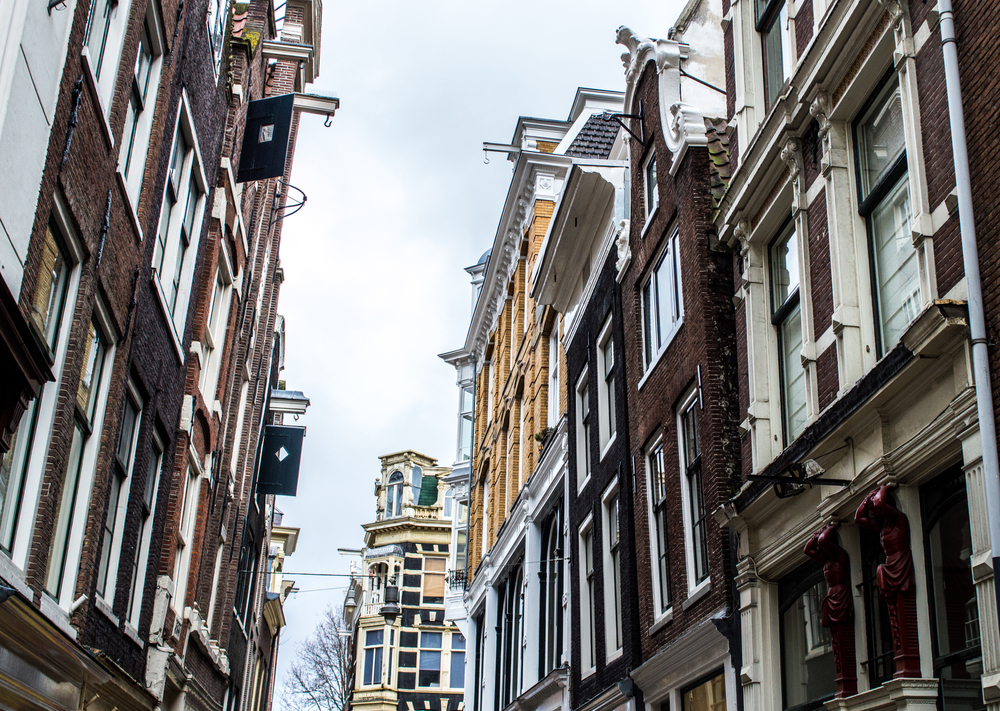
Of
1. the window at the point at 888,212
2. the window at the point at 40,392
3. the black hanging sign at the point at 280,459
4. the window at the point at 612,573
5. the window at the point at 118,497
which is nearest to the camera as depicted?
the window at the point at 888,212

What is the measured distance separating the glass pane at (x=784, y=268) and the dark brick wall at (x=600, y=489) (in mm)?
5136

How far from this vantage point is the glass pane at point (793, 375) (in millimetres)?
10977

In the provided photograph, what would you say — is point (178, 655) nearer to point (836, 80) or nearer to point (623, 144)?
point (623, 144)

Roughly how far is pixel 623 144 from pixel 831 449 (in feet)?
39.9

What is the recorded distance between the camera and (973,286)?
24.0 feet

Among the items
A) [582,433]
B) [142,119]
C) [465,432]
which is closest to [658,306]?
[582,433]

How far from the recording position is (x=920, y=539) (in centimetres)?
802

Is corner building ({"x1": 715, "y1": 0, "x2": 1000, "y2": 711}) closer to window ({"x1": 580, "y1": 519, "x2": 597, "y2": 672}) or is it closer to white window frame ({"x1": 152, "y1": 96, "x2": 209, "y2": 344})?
window ({"x1": 580, "y1": 519, "x2": 597, "y2": 672})

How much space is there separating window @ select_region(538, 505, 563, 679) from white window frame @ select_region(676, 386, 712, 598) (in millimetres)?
8386

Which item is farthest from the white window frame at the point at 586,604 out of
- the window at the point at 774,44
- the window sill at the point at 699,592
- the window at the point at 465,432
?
the window at the point at 465,432

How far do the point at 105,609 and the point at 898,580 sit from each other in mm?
9354

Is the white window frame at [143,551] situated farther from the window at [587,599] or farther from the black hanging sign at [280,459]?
the black hanging sign at [280,459]

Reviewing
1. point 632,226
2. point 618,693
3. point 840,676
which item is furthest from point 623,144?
point 840,676

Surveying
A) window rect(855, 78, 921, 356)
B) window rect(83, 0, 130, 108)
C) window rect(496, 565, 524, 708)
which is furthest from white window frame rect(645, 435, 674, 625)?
window rect(496, 565, 524, 708)
